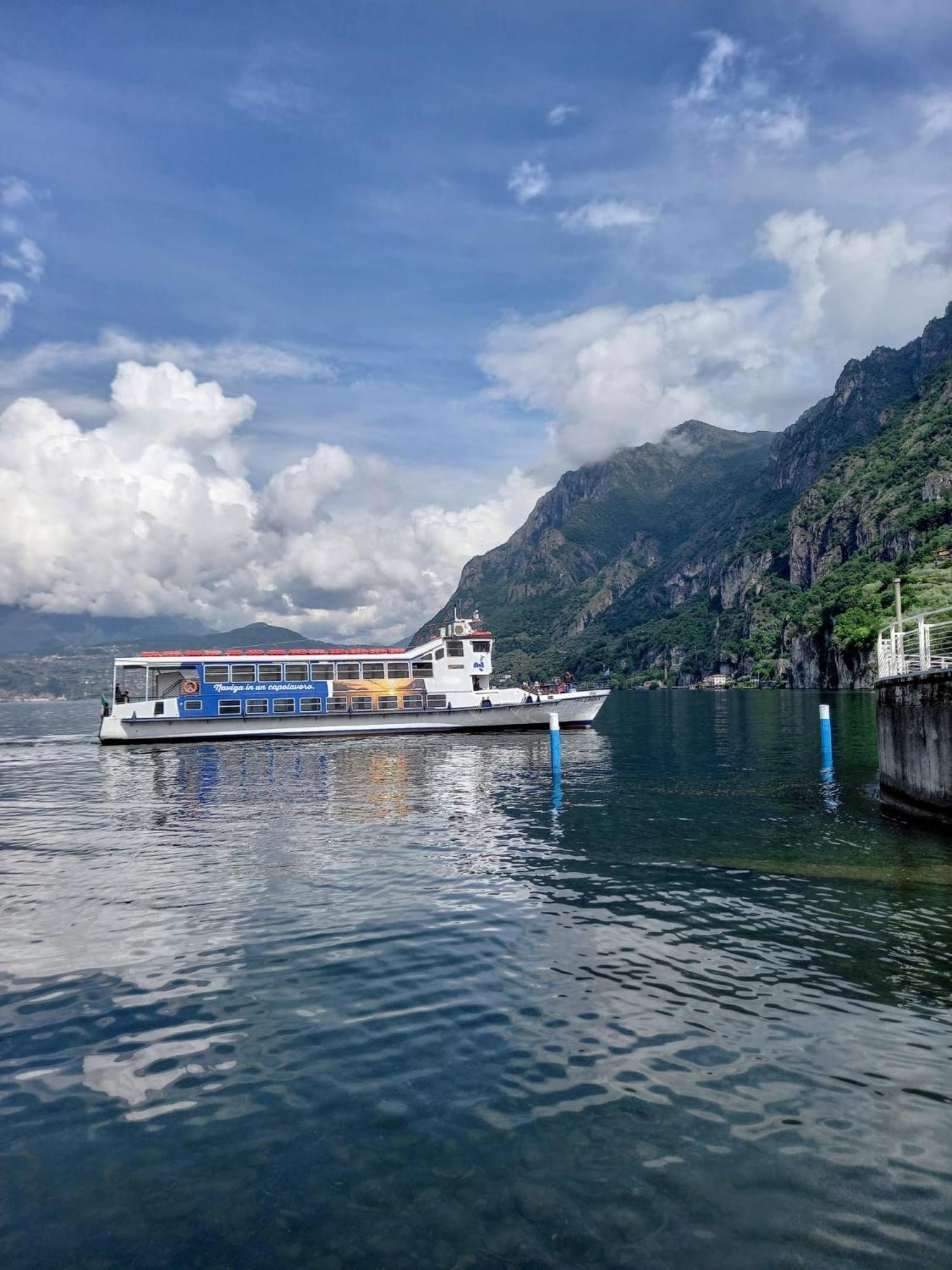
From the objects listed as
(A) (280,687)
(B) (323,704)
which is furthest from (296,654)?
(B) (323,704)

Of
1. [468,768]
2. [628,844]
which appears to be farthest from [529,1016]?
[468,768]

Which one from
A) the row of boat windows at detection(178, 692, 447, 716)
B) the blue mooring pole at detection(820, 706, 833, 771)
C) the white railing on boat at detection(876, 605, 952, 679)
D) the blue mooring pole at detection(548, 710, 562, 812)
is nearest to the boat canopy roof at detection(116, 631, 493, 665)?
the row of boat windows at detection(178, 692, 447, 716)

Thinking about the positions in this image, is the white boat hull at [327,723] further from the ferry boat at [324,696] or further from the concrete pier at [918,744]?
the concrete pier at [918,744]

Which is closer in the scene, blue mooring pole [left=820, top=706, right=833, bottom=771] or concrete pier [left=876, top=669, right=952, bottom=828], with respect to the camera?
concrete pier [left=876, top=669, right=952, bottom=828]

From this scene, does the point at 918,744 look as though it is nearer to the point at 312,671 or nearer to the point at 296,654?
the point at 312,671

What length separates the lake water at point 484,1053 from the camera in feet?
20.1

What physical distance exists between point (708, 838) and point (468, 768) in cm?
2007

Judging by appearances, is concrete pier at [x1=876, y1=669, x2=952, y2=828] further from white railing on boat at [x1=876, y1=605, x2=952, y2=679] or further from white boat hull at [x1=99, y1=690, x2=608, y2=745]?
white boat hull at [x1=99, y1=690, x2=608, y2=745]

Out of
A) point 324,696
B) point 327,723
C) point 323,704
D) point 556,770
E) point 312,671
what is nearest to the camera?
point 556,770

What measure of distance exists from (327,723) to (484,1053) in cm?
5471

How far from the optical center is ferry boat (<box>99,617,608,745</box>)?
61562 mm

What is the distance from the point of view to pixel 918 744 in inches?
853

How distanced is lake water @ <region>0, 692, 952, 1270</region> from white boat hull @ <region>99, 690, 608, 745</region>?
4049 centimetres

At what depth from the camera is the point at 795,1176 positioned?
6.59 m
